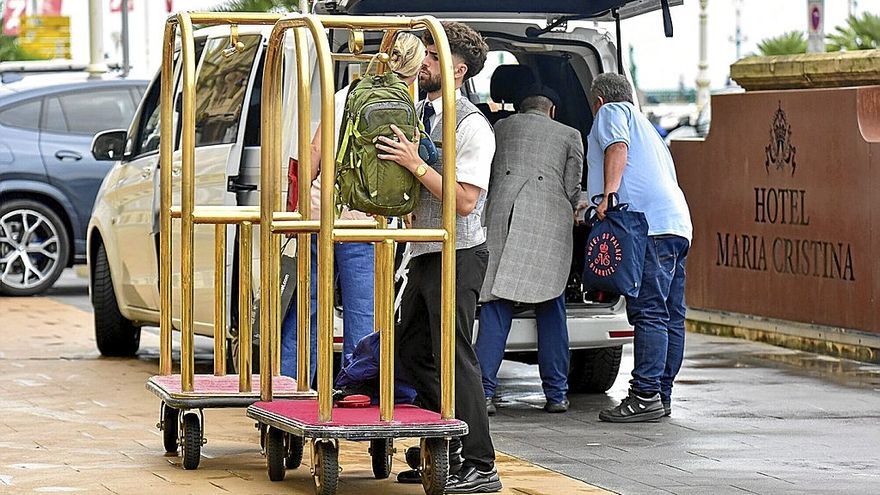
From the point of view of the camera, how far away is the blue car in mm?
16094

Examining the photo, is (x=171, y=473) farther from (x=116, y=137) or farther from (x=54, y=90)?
(x=54, y=90)

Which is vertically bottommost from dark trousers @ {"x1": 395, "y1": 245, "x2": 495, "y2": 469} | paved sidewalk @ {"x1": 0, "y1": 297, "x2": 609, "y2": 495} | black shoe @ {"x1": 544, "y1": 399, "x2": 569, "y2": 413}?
black shoe @ {"x1": 544, "y1": 399, "x2": 569, "y2": 413}

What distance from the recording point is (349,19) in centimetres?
688

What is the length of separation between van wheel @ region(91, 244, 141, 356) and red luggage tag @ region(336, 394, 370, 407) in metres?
5.09

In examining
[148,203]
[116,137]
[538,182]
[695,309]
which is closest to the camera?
[538,182]

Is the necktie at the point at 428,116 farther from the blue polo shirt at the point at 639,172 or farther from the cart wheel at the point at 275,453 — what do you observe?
the blue polo shirt at the point at 639,172

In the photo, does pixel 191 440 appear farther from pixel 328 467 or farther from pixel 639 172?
pixel 639 172

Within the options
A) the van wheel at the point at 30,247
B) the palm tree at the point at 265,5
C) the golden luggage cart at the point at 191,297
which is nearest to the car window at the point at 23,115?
the van wheel at the point at 30,247

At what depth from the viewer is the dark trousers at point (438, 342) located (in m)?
6.91

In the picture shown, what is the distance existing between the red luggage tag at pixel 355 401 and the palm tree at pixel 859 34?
86.0 feet

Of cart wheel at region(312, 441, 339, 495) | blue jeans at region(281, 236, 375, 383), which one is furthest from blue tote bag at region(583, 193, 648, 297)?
cart wheel at region(312, 441, 339, 495)

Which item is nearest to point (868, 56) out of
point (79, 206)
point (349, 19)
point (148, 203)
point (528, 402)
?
point (528, 402)

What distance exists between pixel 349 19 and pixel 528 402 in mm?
3567

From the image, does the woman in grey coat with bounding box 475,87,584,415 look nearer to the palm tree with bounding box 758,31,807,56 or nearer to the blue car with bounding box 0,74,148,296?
the blue car with bounding box 0,74,148,296
